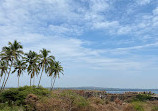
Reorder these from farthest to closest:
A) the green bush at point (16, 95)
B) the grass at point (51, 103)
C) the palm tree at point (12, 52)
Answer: the palm tree at point (12, 52) < the green bush at point (16, 95) < the grass at point (51, 103)

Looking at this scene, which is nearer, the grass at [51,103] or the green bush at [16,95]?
the grass at [51,103]

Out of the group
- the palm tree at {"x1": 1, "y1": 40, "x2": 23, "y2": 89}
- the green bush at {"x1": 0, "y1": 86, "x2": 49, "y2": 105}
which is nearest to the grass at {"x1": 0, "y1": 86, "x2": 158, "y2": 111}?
the green bush at {"x1": 0, "y1": 86, "x2": 49, "y2": 105}

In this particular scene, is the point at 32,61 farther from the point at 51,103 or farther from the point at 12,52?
the point at 51,103

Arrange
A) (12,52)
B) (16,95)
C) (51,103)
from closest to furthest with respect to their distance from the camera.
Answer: (51,103) < (16,95) < (12,52)

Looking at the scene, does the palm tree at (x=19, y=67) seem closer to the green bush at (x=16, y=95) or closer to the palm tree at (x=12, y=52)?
the palm tree at (x=12, y=52)

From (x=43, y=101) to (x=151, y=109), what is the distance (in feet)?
37.6

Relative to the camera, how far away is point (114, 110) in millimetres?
16141

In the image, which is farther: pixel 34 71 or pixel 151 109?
pixel 34 71

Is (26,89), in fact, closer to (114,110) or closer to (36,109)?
(36,109)

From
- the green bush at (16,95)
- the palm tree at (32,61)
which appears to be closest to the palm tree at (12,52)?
the palm tree at (32,61)

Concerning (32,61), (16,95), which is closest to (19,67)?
(32,61)

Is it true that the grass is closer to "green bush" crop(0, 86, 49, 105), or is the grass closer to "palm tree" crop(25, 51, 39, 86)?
"green bush" crop(0, 86, 49, 105)

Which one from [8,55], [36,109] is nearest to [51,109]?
[36,109]

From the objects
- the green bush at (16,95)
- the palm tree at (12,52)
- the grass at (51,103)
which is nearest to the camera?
the grass at (51,103)
